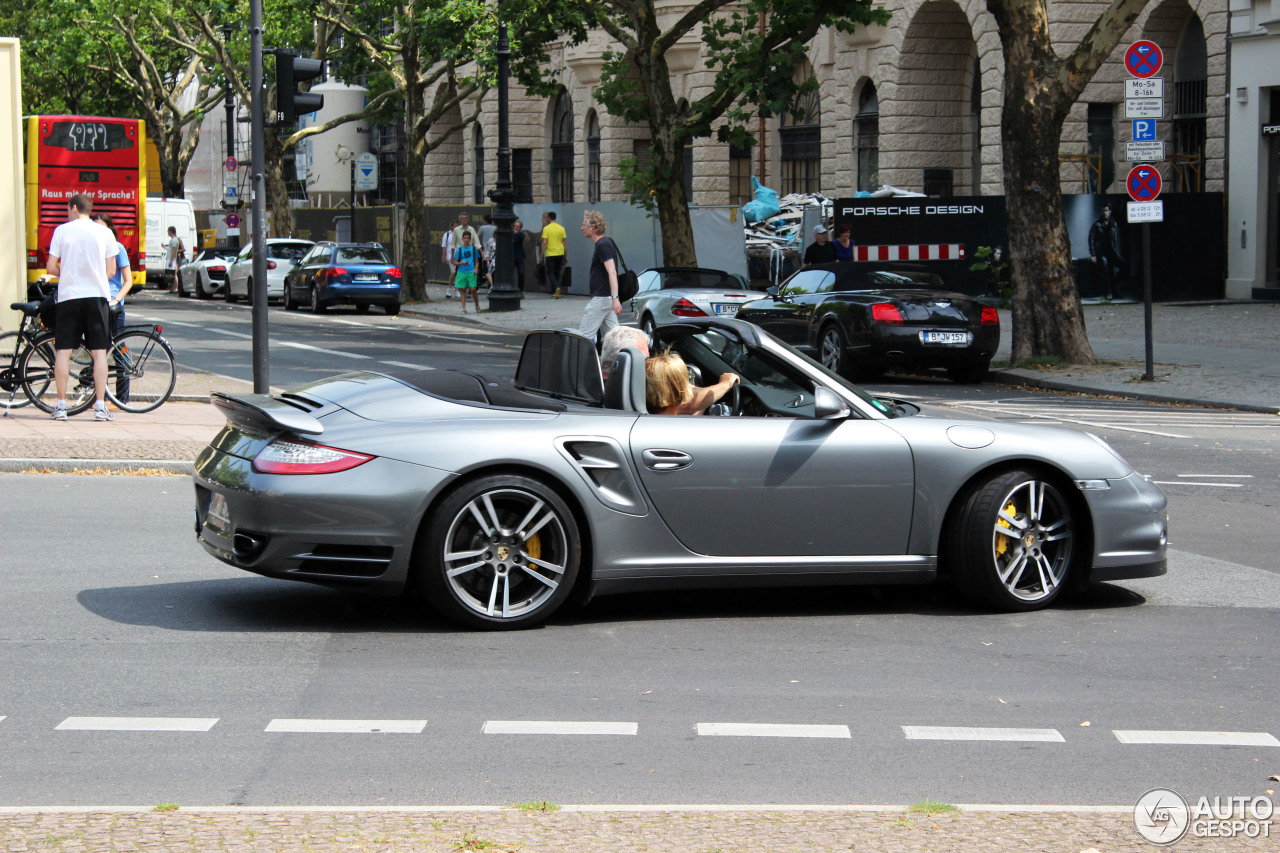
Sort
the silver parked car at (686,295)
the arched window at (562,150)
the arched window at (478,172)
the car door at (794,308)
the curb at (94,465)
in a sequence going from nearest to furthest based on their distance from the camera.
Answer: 1. the curb at (94,465)
2. the car door at (794,308)
3. the silver parked car at (686,295)
4. the arched window at (562,150)
5. the arched window at (478,172)

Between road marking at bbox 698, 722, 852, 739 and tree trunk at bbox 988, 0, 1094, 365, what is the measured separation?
14.8 m

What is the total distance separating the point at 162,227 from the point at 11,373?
3634 centimetres

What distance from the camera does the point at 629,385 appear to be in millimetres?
6672

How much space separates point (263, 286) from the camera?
1351cm

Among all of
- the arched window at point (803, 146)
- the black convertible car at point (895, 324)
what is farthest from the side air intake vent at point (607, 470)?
the arched window at point (803, 146)

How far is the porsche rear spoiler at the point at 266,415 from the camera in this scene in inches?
243

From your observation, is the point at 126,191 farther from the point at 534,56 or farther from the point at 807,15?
the point at 807,15

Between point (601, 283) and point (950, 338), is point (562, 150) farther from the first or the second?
point (601, 283)

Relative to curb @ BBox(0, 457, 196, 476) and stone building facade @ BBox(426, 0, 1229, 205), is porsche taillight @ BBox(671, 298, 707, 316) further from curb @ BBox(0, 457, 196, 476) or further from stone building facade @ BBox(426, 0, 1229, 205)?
stone building facade @ BBox(426, 0, 1229, 205)

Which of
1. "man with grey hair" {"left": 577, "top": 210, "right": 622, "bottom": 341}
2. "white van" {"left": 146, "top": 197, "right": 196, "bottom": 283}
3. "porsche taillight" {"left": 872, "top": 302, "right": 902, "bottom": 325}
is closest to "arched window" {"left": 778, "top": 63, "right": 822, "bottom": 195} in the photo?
"white van" {"left": 146, "top": 197, "right": 196, "bottom": 283}

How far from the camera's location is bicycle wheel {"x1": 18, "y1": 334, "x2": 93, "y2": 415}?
13.3 m

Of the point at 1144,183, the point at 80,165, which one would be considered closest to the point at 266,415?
the point at 1144,183

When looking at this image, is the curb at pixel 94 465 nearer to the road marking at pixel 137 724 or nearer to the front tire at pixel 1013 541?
the road marking at pixel 137 724

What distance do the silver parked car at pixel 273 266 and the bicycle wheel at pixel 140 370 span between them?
21.7m
